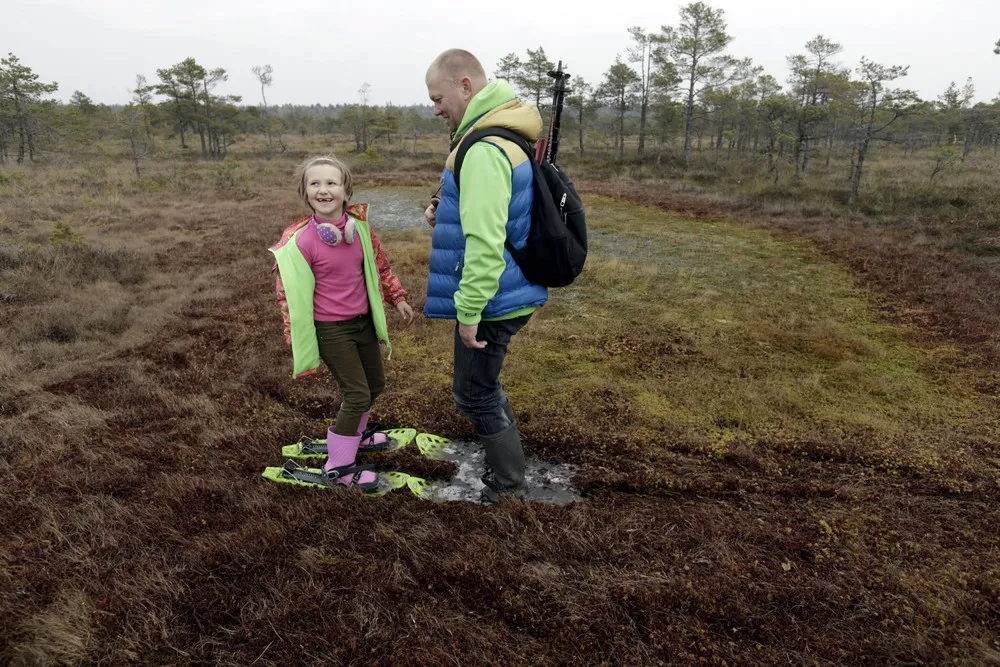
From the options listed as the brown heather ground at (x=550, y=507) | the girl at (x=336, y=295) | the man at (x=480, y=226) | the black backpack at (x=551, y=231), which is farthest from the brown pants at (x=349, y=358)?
the black backpack at (x=551, y=231)

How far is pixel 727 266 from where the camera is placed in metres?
9.80

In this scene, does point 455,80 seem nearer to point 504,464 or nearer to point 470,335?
point 470,335

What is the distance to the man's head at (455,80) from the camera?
2.48 meters

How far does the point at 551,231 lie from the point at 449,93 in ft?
2.75

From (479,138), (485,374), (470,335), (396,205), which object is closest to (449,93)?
(479,138)

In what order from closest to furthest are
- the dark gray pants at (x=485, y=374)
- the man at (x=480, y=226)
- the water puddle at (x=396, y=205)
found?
the man at (x=480, y=226), the dark gray pants at (x=485, y=374), the water puddle at (x=396, y=205)

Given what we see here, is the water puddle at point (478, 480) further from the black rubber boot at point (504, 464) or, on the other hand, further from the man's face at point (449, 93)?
the man's face at point (449, 93)

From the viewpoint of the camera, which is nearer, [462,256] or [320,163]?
[462,256]

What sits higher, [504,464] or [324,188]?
[324,188]

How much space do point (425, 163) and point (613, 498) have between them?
35.8 meters

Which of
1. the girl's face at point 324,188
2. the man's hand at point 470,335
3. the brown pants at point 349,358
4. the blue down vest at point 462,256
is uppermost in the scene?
the girl's face at point 324,188

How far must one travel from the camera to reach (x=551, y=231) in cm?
251

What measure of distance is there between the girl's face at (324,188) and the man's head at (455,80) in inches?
30.9

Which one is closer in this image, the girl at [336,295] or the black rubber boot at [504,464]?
the girl at [336,295]
